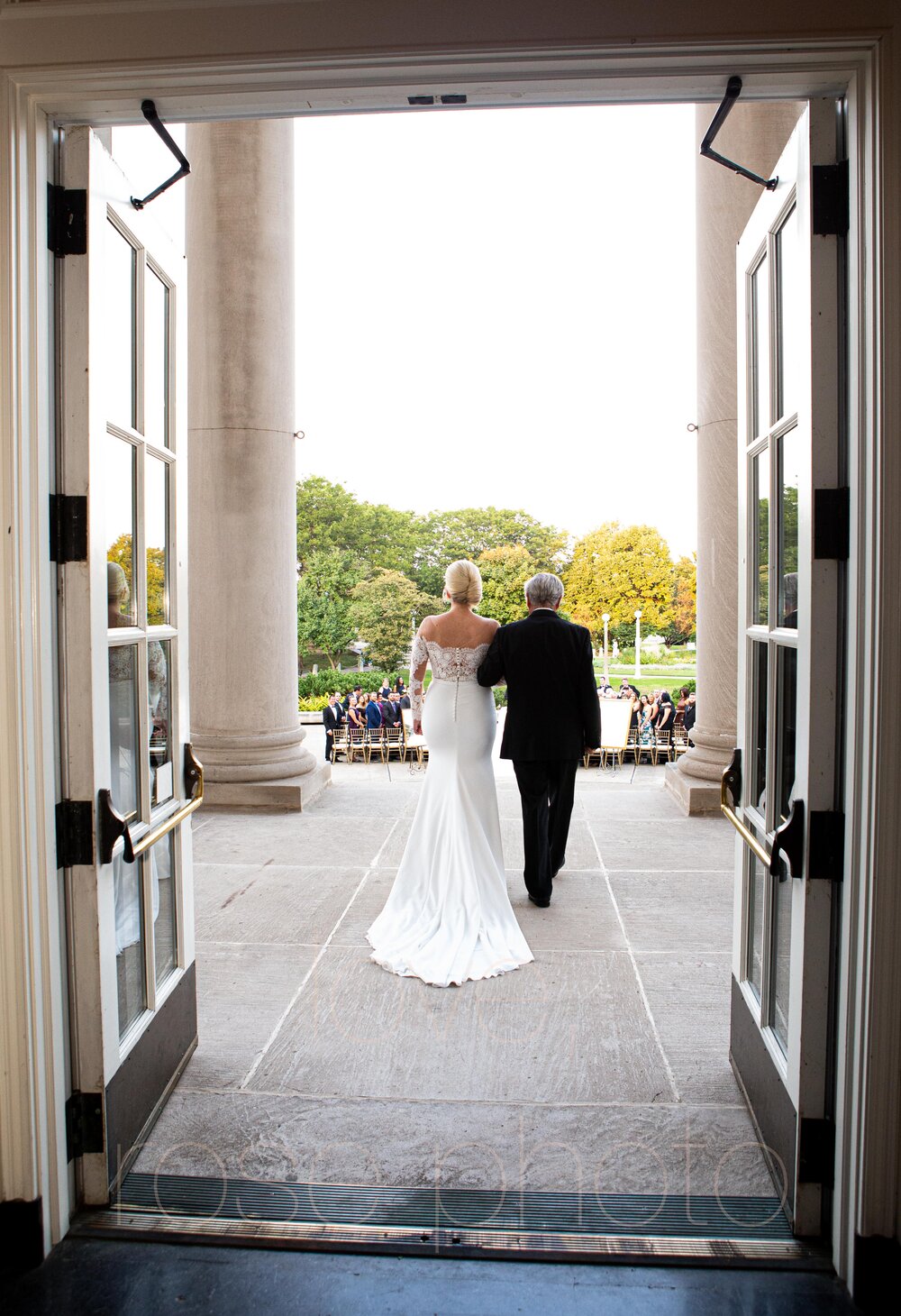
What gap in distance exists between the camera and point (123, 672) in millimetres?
3361

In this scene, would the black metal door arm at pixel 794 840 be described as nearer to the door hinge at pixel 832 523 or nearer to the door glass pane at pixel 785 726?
the door glass pane at pixel 785 726

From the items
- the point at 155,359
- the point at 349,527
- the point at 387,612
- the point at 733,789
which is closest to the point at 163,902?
the point at 155,359

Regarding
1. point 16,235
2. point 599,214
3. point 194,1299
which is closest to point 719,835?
point 194,1299

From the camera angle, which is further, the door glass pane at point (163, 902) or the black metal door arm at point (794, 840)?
the door glass pane at point (163, 902)

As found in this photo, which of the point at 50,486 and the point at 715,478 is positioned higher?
the point at 715,478

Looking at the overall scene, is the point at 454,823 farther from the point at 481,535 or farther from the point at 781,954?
the point at 481,535

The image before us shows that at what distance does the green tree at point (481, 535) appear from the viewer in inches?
3019

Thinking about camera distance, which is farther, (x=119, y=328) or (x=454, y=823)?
(x=454, y=823)

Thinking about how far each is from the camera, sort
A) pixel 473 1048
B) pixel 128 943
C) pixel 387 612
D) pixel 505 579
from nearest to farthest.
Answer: pixel 128 943, pixel 473 1048, pixel 387 612, pixel 505 579

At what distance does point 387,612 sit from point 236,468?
56812 millimetres

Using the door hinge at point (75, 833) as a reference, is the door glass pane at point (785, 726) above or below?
above

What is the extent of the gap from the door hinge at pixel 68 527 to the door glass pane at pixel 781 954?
2.62m

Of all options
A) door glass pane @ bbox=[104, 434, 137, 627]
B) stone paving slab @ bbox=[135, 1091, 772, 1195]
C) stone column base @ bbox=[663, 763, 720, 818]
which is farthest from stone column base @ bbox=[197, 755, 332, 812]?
door glass pane @ bbox=[104, 434, 137, 627]

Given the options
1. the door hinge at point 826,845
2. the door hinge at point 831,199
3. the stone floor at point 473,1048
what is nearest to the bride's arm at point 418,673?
the stone floor at point 473,1048
